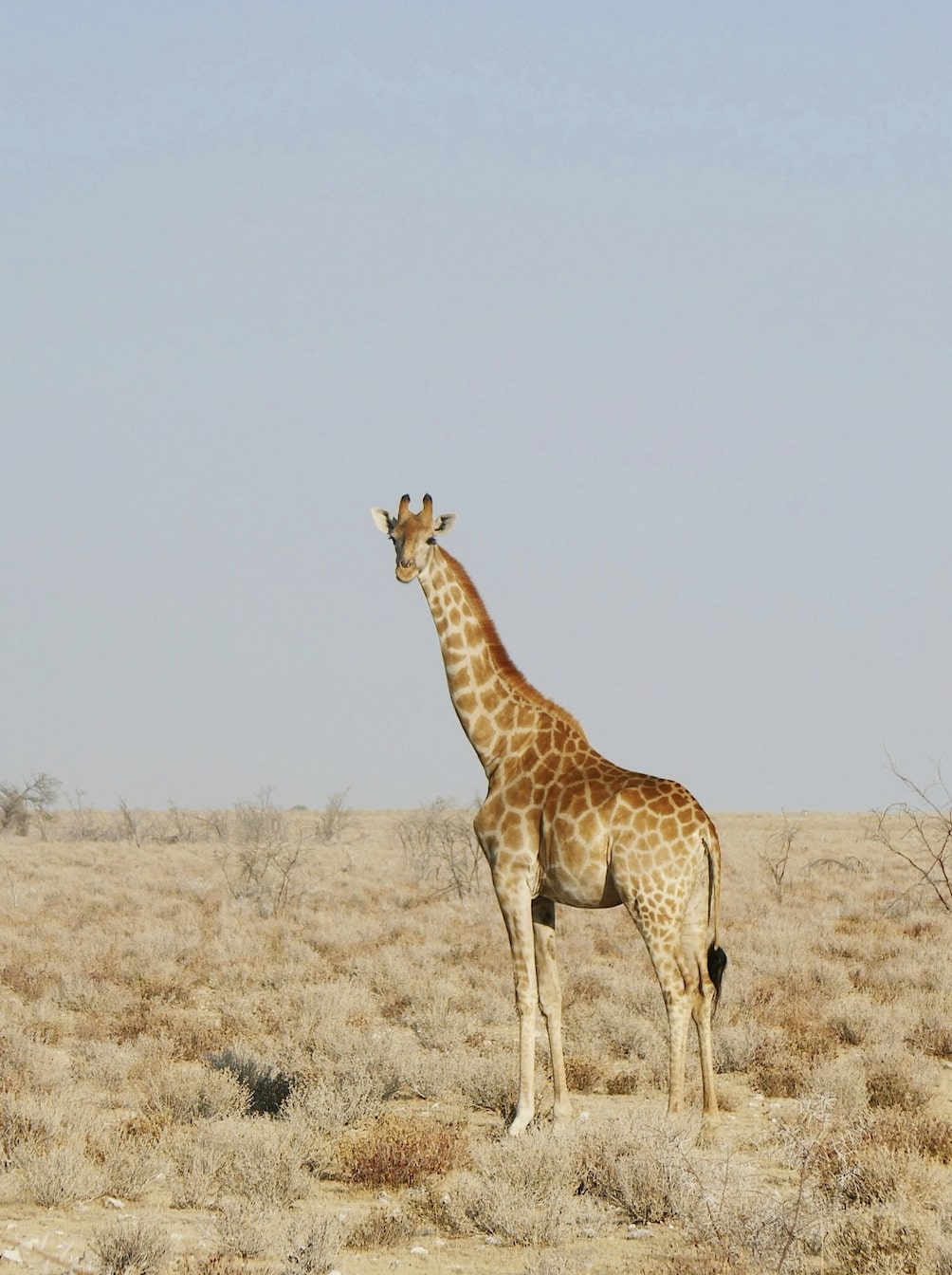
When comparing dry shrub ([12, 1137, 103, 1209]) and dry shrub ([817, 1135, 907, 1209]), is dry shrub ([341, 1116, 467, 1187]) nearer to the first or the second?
dry shrub ([12, 1137, 103, 1209])

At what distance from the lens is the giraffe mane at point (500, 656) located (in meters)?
10.4

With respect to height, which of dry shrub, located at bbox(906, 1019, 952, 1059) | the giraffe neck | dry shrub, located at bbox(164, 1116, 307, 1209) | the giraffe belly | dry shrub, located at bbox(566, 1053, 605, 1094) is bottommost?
dry shrub, located at bbox(164, 1116, 307, 1209)

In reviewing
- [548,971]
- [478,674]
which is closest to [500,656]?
[478,674]

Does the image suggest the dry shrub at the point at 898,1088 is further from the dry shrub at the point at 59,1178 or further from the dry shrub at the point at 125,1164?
the dry shrub at the point at 59,1178

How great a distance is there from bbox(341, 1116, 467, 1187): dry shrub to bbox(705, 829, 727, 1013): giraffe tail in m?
2.02

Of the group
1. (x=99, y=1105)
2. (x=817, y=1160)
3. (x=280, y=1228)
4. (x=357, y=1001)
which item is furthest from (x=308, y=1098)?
(x=357, y=1001)

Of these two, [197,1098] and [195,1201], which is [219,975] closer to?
[197,1098]

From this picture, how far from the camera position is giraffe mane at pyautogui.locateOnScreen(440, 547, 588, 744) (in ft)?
34.0

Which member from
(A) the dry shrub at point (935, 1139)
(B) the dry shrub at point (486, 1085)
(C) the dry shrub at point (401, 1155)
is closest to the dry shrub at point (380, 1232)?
(C) the dry shrub at point (401, 1155)

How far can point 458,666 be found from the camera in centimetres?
1044

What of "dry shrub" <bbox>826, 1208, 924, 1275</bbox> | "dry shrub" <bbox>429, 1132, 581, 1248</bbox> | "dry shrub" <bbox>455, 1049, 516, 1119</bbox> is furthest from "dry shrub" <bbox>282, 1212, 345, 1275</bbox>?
"dry shrub" <bbox>455, 1049, 516, 1119</bbox>

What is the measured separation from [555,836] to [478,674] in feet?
4.86

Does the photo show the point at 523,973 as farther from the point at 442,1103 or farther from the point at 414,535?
the point at 414,535

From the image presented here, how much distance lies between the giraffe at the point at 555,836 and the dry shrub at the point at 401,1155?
2.17ft
